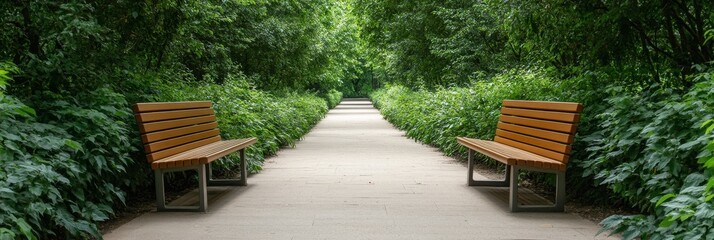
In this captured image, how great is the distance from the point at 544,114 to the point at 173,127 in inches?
144

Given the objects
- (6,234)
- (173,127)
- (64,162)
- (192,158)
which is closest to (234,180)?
(173,127)

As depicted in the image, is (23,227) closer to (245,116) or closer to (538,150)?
(538,150)

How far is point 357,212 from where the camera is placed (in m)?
4.96

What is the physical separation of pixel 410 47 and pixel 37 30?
525 inches

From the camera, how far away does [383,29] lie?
19953 mm

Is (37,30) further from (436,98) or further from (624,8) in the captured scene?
(436,98)

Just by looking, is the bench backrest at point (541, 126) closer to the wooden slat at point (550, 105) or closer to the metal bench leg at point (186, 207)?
the wooden slat at point (550, 105)

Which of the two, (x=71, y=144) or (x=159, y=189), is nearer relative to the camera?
(x=71, y=144)

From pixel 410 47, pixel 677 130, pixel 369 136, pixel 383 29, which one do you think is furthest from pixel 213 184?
pixel 383 29

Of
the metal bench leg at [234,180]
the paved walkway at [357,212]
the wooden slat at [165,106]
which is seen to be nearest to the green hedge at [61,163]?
the wooden slat at [165,106]

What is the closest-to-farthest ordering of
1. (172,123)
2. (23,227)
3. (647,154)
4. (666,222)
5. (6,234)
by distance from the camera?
(6,234) < (23,227) < (666,222) < (647,154) < (172,123)

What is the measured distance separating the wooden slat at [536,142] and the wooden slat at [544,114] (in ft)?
0.72

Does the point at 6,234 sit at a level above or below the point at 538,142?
below

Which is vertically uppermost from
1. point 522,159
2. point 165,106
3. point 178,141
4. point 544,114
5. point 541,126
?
point 165,106
